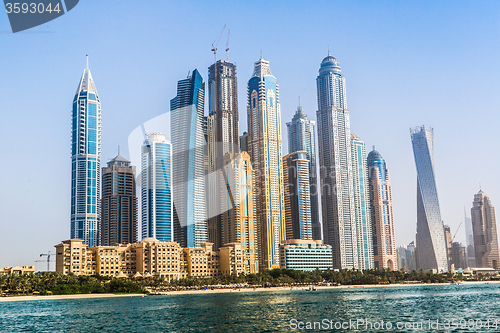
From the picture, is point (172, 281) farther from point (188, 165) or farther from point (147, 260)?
point (188, 165)

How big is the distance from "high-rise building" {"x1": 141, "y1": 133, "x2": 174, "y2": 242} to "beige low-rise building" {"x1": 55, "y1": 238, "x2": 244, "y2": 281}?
76.0 ft

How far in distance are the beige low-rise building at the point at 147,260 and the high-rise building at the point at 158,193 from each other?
2317 cm

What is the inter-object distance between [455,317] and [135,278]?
320ft

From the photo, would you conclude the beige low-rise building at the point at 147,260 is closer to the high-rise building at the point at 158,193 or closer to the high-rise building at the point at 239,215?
the high-rise building at the point at 239,215

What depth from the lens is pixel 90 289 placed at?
11212 cm

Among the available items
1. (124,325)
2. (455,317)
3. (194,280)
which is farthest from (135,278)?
(455,317)

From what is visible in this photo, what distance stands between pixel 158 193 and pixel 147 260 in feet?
123

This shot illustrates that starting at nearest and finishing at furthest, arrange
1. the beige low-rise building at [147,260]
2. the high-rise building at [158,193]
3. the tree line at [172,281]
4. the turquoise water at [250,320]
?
1. the turquoise water at [250,320]
2. the tree line at [172,281]
3. the beige low-rise building at [147,260]
4. the high-rise building at [158,193]

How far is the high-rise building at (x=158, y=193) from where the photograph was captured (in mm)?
175375

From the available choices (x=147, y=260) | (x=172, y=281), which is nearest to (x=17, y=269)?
(x=147, y=260)

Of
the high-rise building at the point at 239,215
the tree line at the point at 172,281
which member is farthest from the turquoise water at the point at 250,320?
the high-rise building at the point at 239,215

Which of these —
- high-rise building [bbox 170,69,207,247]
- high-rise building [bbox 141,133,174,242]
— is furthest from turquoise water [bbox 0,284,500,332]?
high-rise building [bbox 141,133,174,242]

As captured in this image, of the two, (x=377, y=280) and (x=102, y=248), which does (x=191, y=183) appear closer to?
(x=102, y=248)

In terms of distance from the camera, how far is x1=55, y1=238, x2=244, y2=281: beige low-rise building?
477ft
